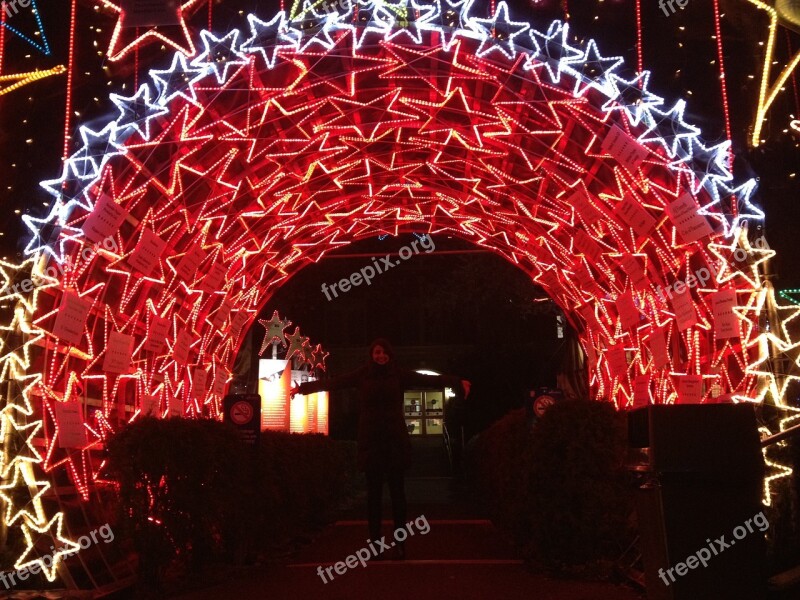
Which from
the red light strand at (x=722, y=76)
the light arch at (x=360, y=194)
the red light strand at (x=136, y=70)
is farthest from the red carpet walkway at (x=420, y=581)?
the red light strand at (x=136, y=70)

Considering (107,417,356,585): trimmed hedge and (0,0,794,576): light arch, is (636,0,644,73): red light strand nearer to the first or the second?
(0,0,794,576): light arch

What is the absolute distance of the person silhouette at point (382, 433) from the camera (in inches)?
327

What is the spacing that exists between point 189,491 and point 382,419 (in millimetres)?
1935

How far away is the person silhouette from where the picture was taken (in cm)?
831

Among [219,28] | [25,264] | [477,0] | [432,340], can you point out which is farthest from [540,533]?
[432,340]

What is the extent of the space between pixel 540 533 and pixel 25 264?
5723 mm

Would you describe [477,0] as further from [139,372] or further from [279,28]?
[139,372]

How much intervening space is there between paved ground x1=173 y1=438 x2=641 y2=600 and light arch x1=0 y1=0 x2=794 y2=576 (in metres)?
2.39

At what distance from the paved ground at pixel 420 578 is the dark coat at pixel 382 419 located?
A: 1064 mm

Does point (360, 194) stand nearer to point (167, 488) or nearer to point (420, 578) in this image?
point (167, 488)

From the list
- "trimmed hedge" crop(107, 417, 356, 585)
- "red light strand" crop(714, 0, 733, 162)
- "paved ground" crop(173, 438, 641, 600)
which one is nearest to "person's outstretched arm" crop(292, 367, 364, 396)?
"trimmed hedge" crop(107, 417, 356, 585)

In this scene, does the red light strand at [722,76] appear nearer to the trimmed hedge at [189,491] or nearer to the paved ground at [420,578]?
the paved ground at [420,578]

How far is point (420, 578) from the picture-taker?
8.02m

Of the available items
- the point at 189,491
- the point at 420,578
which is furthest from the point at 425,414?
the point at 189,491
